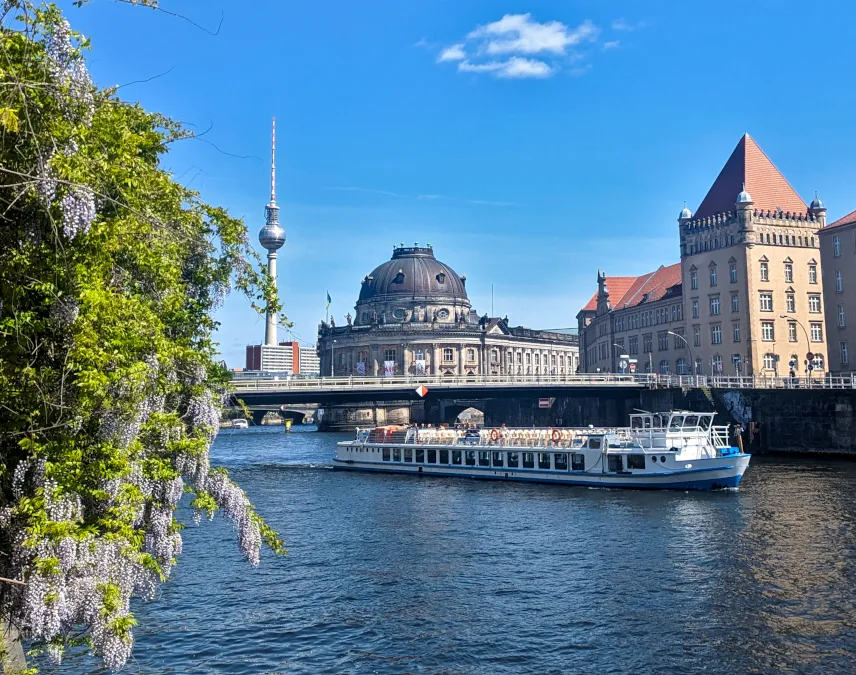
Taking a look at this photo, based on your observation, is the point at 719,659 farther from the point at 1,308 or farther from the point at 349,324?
the point at 349,324

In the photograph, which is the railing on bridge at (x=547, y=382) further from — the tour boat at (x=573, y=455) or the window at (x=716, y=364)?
the tour boat at (x=573, y=455)

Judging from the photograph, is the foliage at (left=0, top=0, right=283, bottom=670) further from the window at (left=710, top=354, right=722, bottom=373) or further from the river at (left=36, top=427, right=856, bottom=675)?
the window at (left=710, top=354, right=722, bottom=373)

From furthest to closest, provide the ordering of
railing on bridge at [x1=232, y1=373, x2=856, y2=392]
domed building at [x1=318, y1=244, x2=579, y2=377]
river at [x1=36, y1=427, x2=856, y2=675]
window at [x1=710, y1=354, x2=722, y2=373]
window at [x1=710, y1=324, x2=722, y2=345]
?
domed building at [x1=318, y1=244, x2=579, y2=377], window at [x1=710, y1=324, x2=722, y2=345], window at [x1=710, y1=354, x2=722, y2=373], railing on bridge at [x1=232, y1=373, x2=856, y2=392], river at [x1=36, y1=427, x2=856, y2=675]

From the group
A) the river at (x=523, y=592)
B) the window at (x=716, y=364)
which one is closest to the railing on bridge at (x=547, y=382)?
the window at (x=716, y=364)

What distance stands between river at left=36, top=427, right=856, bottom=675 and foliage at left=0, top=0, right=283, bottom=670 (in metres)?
9.33

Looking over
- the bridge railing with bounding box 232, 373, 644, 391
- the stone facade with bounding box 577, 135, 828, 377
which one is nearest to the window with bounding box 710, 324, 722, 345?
the stone facade with bounding box 577, 135, 828, 377

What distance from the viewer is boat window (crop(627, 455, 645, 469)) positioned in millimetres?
55250

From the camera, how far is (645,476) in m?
54.4

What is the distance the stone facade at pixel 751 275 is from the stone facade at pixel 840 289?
6.43 metres

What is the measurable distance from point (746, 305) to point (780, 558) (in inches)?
2705

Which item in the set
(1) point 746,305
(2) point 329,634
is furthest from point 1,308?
(1) point 746,305

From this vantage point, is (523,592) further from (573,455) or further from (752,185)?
(752,185)

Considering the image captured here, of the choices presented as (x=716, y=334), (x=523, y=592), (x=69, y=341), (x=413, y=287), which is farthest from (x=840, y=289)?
(x=413, y=287)

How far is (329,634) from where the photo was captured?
24.2m
